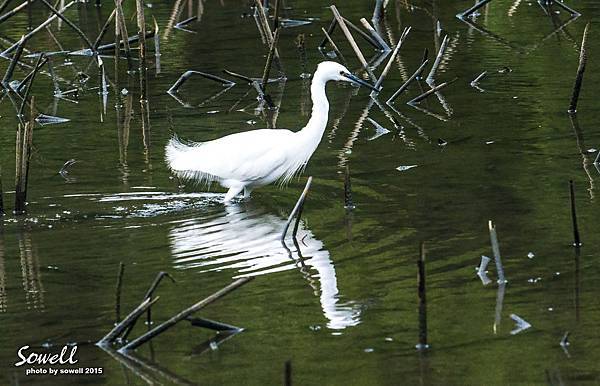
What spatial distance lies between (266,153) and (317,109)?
1.82 ft

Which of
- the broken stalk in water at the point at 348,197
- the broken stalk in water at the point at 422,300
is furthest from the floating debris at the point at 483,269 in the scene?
the broken stalk in water at the point at 348,197

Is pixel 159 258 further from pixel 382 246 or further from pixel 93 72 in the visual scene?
pixel 93 72

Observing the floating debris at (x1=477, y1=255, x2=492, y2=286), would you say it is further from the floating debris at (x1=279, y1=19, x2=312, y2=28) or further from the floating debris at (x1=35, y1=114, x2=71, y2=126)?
the floating debris at (x1=279, y1=19, x2=312, y2=28)

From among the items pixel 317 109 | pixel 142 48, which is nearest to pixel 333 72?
pixel 317 109

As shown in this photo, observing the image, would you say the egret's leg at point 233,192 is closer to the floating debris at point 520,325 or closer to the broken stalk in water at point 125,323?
the broken stalk in water at point 125,323

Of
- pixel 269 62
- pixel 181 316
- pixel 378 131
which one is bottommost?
pixel 378 131

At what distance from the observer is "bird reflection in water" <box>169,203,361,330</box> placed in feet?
24.4

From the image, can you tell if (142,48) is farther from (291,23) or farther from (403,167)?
(291,23)

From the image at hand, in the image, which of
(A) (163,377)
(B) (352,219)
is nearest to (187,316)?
(A) (163,377)

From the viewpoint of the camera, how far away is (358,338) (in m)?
6.47

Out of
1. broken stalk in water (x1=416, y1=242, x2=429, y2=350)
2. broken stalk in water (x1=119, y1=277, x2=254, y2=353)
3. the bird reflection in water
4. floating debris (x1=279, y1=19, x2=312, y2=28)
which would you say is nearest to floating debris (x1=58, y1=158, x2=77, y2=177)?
the bird reflection in water

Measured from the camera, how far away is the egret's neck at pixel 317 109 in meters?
9.71

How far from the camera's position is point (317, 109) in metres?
9.78

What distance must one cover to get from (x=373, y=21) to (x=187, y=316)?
1203 centimetres
